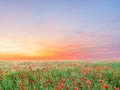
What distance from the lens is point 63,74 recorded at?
10.6m

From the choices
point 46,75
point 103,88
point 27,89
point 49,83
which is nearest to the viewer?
point 103,88

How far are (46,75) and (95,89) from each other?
369 centimetres

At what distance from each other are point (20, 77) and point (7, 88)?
2042 mm

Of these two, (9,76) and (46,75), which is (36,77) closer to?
(46,75)

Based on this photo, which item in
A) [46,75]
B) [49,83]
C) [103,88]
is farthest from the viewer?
[46,75]

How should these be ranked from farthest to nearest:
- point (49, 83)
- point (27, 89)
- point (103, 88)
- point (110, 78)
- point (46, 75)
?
point (46, 75), point (110, 78), point (49, 83), point (27, 89), point (103, 88)

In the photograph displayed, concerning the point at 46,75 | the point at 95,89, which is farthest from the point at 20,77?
the point at 95,89

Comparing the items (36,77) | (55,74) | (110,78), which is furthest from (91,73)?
(36,77)

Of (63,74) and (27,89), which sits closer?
(27,89)

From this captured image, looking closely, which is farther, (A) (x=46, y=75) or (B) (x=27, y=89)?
(A) (x=46, y=75)

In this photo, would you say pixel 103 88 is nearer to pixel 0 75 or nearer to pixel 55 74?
pixel 55 74

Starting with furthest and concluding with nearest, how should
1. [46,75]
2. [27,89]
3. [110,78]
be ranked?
[46,75] < [110,78] < [27,89]

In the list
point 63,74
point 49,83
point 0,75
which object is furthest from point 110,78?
A: point 0,75

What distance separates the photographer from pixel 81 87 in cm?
781
